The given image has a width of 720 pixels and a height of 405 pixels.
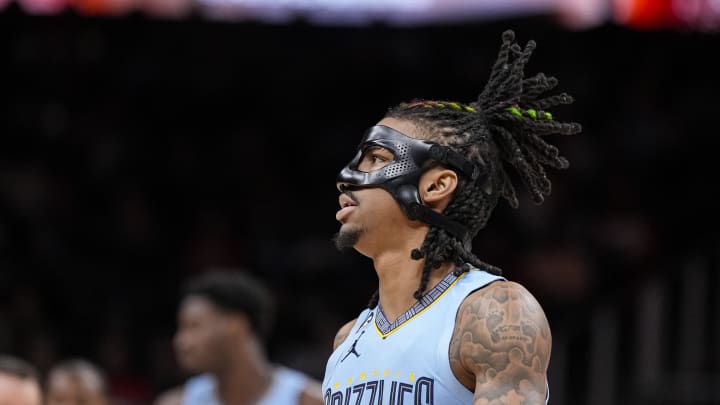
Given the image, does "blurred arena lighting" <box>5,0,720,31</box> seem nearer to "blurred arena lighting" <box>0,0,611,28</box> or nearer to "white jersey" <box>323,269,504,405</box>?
"blurred arena lighting" <box>0,0,611,28</box>

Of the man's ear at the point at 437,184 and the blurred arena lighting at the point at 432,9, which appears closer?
the man's ear at the point at 437,184

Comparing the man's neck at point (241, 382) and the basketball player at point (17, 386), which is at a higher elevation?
the man's neck at point (241, 382)

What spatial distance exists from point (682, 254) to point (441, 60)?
11.2 feet

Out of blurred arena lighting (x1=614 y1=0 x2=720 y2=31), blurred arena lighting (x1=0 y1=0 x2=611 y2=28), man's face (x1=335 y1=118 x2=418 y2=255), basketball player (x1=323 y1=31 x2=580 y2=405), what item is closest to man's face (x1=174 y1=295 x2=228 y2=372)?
basketball player (x1=323 y1=31 x2=580 y2=405)

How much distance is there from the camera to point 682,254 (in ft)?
30.3

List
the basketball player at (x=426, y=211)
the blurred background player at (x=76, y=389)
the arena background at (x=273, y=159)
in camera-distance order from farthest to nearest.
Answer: the arena background at (x=273, y=159)
the blurred background player at (x=76, y=389)
the basketball player at (x=426, y=211)

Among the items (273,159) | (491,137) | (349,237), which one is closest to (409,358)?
(349,237)

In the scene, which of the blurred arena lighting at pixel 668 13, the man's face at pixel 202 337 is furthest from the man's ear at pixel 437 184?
the blurred arena lighting at pixel 668 13

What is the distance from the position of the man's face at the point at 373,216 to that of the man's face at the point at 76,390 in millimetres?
3341

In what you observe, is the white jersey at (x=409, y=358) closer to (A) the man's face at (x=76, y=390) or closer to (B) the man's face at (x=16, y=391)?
(B) the man's face at (x=16, y=391)

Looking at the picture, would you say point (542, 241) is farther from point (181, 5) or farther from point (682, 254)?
point (181, 5)

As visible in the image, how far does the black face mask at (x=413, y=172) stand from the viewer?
347 cm

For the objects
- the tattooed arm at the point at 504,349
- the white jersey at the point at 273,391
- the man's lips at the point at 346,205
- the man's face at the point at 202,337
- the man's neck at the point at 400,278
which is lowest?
the tattooed arm at the point at 504,349

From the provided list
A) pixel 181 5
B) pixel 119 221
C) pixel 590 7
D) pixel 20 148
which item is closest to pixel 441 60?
pixel 590 7
